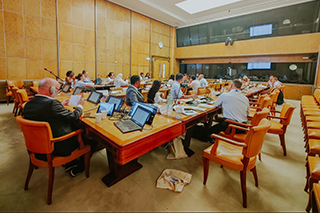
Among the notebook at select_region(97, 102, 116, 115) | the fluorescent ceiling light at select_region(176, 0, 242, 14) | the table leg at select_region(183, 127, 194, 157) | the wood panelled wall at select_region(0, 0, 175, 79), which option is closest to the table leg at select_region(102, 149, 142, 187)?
the notebook at select_region(97, 102, 116, 115)

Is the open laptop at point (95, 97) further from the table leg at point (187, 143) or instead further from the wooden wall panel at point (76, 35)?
the wooden wall panel at point (76, 35)

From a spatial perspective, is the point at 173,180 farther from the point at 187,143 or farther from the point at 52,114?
the point at 52,114

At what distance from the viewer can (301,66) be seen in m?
9.11

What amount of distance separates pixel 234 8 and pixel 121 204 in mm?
11375

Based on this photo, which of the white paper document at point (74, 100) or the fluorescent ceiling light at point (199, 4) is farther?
the fluorescent ceiling light at point (199, 4)

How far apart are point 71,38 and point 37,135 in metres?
7.89

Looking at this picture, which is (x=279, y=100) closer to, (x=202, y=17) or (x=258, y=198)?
(x=258, y=198)

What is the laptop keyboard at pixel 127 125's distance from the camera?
1875 millimetres

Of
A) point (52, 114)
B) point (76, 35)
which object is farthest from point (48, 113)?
point (76, 35)

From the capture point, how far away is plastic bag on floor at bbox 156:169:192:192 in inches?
78.2

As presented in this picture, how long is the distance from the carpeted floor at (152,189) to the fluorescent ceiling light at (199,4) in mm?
9128

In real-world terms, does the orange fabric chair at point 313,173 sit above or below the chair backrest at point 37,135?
below

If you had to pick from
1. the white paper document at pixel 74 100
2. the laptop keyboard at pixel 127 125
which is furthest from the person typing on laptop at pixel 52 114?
the white paper document at pixel 74 100

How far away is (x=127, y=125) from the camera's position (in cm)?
195
